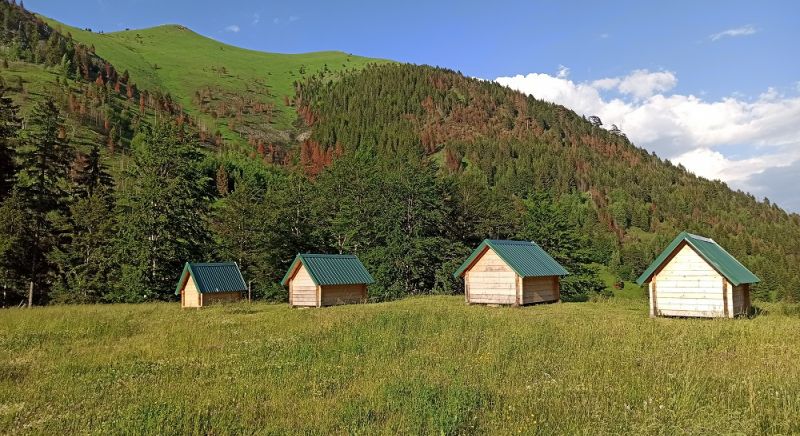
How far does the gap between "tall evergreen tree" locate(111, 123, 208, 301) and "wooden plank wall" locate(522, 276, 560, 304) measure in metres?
29.7

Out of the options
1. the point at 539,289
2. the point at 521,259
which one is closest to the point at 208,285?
the point at 521,259

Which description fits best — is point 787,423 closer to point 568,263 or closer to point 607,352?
point 607,352

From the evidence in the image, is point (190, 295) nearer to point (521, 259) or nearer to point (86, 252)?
point (86, 252)

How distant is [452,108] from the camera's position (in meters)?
159

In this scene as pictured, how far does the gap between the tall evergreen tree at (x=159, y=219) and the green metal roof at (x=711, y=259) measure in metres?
36.5

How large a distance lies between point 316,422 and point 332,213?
155ft

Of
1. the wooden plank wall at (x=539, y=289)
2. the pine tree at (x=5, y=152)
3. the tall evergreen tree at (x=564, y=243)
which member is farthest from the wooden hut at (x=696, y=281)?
the pine tree at (x=5, y=152)

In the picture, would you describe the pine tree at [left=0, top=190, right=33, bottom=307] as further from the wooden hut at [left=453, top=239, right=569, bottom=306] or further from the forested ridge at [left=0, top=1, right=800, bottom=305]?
the wooden hut at [left=453, top=239, right=569, bottom=306]

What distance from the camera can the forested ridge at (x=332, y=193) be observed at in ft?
134

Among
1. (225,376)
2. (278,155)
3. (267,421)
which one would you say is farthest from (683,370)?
(278,155)

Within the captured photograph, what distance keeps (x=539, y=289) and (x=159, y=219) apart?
102 ft

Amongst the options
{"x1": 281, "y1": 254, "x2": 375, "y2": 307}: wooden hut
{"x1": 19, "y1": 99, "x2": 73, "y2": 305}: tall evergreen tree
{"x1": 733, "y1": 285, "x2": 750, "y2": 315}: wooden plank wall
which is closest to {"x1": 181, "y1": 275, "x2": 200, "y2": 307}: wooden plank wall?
{"x1": 281, "y1": 254, "x2": 375, "y2": 307}: wooden hut

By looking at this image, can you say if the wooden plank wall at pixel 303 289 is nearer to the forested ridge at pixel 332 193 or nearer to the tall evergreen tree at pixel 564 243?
the forested ridge at pixel 332 193

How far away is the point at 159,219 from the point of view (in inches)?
1651
